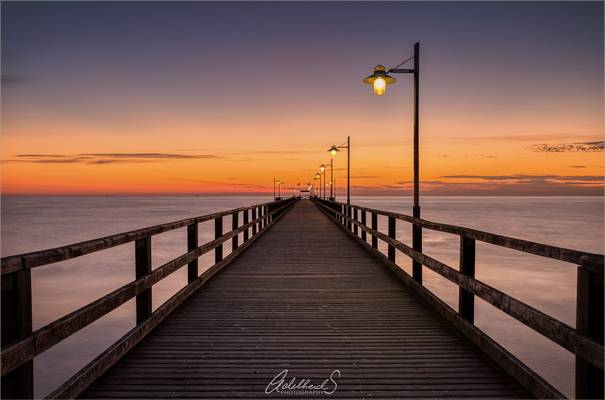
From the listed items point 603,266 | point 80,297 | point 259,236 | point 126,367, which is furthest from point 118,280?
point 603,266

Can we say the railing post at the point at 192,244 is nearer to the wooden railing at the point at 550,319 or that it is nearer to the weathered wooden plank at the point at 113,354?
the weathered wooden plank at the point at 113,354

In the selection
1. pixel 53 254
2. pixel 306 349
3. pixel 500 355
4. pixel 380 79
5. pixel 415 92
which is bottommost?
pixel 306 349

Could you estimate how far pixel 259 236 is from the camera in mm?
14812

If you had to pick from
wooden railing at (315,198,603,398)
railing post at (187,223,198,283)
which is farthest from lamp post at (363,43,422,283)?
railing post at (187,223,198,283)

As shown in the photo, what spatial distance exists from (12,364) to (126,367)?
1.46 metres

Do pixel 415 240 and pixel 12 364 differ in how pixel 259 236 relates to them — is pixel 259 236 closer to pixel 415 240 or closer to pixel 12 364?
pixel 415 240

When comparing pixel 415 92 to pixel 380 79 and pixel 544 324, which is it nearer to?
pixel 380 79

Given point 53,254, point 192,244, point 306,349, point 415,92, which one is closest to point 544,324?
point 306,349

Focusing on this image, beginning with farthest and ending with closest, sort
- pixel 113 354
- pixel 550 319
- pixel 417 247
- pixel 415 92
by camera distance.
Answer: pixel 415 92 → pixel 417 247 → pixel 113 354 → pixel 550 319

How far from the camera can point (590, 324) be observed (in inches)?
105

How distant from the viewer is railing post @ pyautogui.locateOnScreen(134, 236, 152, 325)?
4480mm

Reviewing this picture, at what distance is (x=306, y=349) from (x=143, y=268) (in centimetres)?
188

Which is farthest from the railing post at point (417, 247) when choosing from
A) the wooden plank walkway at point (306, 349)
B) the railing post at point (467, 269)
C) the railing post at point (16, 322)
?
the railing post at point (16, 322)

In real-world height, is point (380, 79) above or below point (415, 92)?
above
